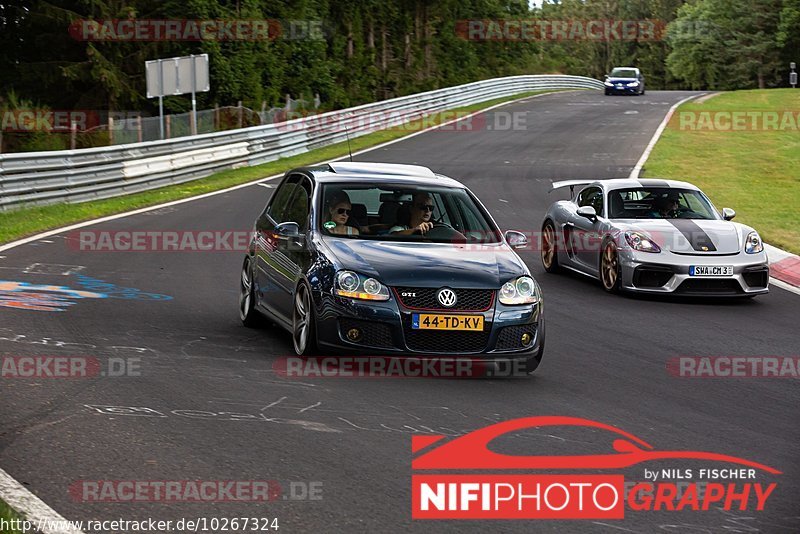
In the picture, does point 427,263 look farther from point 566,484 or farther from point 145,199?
point 145,199

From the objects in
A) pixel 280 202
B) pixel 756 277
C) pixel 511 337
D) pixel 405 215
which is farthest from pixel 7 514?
pixel 756 277

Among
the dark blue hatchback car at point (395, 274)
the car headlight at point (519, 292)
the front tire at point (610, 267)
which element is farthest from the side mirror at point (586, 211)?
the car headlight at point (519, 292)

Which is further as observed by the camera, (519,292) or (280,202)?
(280,202)

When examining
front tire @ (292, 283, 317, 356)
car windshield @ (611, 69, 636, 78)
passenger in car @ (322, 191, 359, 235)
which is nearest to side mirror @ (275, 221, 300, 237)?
passenger in car @ (322, 191, 359, 235)

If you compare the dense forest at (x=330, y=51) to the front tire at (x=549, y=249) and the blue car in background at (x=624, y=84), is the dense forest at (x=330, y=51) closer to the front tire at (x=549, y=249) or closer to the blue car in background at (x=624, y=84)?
the blue car in background at (x=624, y=84)

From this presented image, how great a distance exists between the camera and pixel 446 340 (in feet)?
28.4

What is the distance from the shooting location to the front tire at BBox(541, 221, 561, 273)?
15438 millimetres

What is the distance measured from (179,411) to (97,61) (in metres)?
39.1

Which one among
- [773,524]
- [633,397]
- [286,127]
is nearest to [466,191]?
[633,397]

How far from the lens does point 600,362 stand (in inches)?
379

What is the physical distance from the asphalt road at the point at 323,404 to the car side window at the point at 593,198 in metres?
1.03

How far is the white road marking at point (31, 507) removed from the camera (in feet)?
16.6

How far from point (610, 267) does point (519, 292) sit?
5256 millimetres

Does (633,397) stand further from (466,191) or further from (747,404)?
(466,191)
